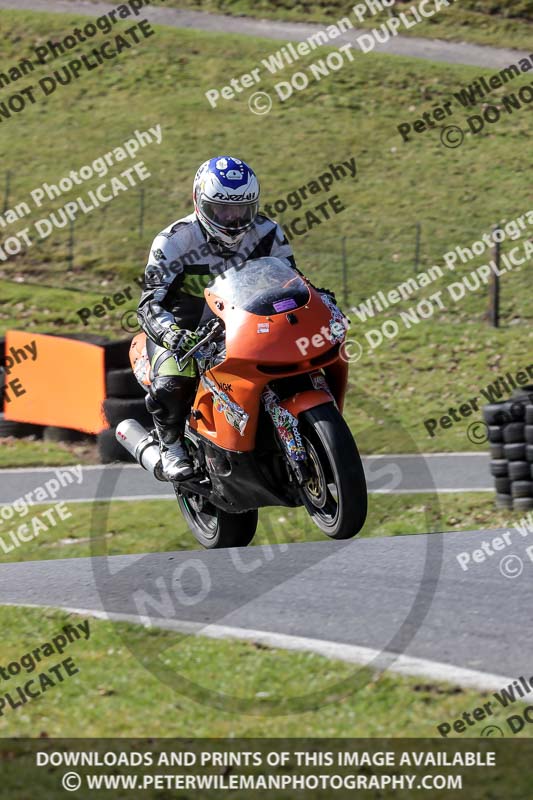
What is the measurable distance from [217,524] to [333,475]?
6.11 feet

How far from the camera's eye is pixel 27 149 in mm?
29062

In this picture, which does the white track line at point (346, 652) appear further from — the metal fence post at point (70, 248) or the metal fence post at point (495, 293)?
the metal fence post at point (70, 248)

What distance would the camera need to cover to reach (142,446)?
8961 millimetres

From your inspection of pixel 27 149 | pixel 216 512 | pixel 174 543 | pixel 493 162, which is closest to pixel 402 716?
pixel 216 512

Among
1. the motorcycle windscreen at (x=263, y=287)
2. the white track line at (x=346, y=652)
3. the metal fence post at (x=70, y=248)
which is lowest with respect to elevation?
the metal fence post at (x=70, y=248)

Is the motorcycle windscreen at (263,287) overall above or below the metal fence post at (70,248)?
above

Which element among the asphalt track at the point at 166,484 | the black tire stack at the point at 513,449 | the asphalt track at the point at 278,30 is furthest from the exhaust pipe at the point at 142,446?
the asphalt track at the point at 278,30

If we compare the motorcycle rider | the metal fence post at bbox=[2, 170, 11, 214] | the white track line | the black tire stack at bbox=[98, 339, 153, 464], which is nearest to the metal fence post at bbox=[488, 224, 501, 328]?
the black tire stack at bbox=[98, 339, 153, 464]

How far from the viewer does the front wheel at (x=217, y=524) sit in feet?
28.4

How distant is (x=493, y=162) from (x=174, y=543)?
18.6 m

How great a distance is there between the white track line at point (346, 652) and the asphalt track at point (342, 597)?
0.04 feet

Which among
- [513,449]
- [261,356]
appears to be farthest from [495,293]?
[261,356]

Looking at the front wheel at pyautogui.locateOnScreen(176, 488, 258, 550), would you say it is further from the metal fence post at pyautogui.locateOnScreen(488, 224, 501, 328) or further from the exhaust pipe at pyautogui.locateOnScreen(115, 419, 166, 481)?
the metal fence post at pyautogui.locateOnScreen(488, 224, 501, 328)

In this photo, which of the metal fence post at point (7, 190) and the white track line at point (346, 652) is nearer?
the white track line at point (346, 652)
